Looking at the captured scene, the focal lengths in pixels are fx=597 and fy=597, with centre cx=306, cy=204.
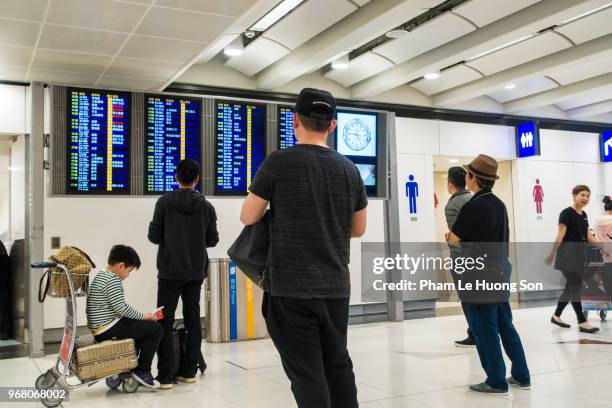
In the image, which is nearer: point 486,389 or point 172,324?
point 486,389

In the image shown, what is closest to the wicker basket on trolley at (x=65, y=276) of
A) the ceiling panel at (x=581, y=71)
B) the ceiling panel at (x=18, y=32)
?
the ceiling panel at (x=18, y=32)

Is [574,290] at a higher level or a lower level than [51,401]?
higher

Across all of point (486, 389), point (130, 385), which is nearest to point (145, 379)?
point (130, 385)

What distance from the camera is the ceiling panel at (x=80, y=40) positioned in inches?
200

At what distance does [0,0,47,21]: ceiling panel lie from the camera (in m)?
4.48

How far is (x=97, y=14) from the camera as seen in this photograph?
476 cm

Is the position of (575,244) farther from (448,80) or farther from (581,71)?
(448,80)

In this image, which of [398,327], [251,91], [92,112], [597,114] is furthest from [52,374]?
[597,114]

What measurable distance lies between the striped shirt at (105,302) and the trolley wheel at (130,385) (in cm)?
43

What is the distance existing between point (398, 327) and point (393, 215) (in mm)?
1580

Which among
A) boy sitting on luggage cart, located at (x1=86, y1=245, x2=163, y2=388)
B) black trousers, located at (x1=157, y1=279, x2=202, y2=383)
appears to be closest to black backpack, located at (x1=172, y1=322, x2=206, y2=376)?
black trousers, located at (x1=157, y1=279, x2=202, y2=383)

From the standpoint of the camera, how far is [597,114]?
11383 mm

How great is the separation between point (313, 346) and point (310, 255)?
0.31 meters

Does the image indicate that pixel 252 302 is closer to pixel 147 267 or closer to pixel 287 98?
pixel 147 267
